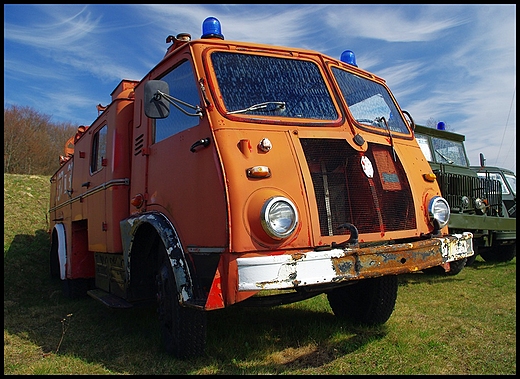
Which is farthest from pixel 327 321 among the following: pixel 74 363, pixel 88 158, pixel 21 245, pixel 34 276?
pixel 21 245

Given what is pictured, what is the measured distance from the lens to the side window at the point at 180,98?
144 inches

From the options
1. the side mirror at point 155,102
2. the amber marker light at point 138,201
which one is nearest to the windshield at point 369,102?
Result: the side mirror at point 155,102

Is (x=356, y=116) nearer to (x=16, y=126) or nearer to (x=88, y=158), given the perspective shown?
(x=88, y=158)

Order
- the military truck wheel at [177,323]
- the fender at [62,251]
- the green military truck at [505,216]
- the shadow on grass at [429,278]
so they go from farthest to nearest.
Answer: the green military truck at [505,216]
the shadow on grass at [429,278]
the fender at [62,251]
the military truck wheel at [177,323]

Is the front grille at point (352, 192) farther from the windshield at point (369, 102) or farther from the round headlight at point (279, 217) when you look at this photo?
the windshield at point (369, 102)

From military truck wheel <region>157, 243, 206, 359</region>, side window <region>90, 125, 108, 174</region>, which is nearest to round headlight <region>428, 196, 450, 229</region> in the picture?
Result: military truck wheel <region>157, 243, 206, 359</region>

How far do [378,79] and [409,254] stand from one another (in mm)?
2197

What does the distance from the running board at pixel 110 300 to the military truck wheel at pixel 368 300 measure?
2.15 metres

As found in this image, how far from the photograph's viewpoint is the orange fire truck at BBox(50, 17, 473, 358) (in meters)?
3.05

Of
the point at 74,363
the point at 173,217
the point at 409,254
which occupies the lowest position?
the point at 74,363

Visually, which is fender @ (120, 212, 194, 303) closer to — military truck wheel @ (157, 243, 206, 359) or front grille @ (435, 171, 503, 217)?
military truck wheel @ (157, 243, 206, 359)

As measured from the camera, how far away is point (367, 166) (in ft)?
11.9

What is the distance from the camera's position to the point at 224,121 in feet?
11.1

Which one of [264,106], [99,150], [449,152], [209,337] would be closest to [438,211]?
[264,106]
